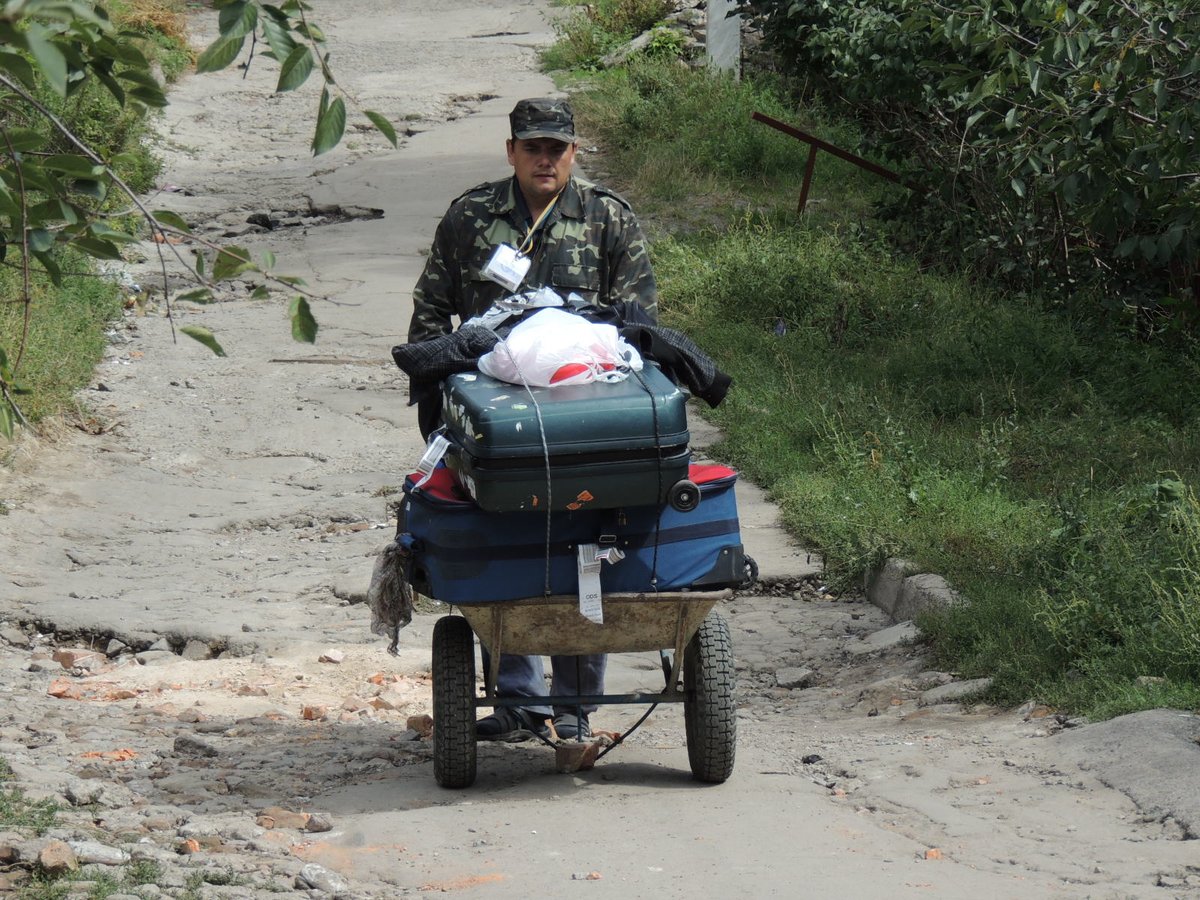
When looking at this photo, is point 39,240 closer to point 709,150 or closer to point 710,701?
point 710,701

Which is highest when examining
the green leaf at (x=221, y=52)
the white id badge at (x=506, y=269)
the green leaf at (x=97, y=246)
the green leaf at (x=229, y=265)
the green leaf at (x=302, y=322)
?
the green leaf at (x=221, y=52)

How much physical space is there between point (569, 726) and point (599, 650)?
707 mm

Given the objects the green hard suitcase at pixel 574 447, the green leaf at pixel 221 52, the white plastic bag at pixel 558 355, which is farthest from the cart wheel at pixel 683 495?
the green leaf at pixel 221 52

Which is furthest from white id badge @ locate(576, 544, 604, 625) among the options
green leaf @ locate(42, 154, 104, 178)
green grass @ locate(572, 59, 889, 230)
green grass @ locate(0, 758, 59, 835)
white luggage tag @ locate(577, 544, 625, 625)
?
green grass @ locate(572, 59, 889, 230)

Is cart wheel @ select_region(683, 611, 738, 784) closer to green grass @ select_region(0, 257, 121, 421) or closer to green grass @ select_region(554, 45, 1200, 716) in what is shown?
green grass @ select_region(554, 45, 1200, 716)

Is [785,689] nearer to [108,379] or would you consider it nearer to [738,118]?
[108,379]

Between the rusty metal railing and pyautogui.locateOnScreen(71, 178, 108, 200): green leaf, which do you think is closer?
pyautogui.locateOnScreen(71, 178, 108, 200): green leaf

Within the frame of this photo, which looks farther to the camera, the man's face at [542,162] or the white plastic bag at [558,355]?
the man's face at [542,162]

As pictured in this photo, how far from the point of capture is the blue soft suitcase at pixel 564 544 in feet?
13.1

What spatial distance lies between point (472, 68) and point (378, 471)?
12195 millimetres

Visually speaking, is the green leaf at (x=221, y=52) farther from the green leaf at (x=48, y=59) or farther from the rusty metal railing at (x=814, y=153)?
the rusty metal railing at (x=814, y=153)

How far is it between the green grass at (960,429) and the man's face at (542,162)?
2.31 m

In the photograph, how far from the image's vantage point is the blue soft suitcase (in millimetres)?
4004

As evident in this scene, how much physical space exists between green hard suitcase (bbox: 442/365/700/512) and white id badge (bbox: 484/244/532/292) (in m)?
0.62
